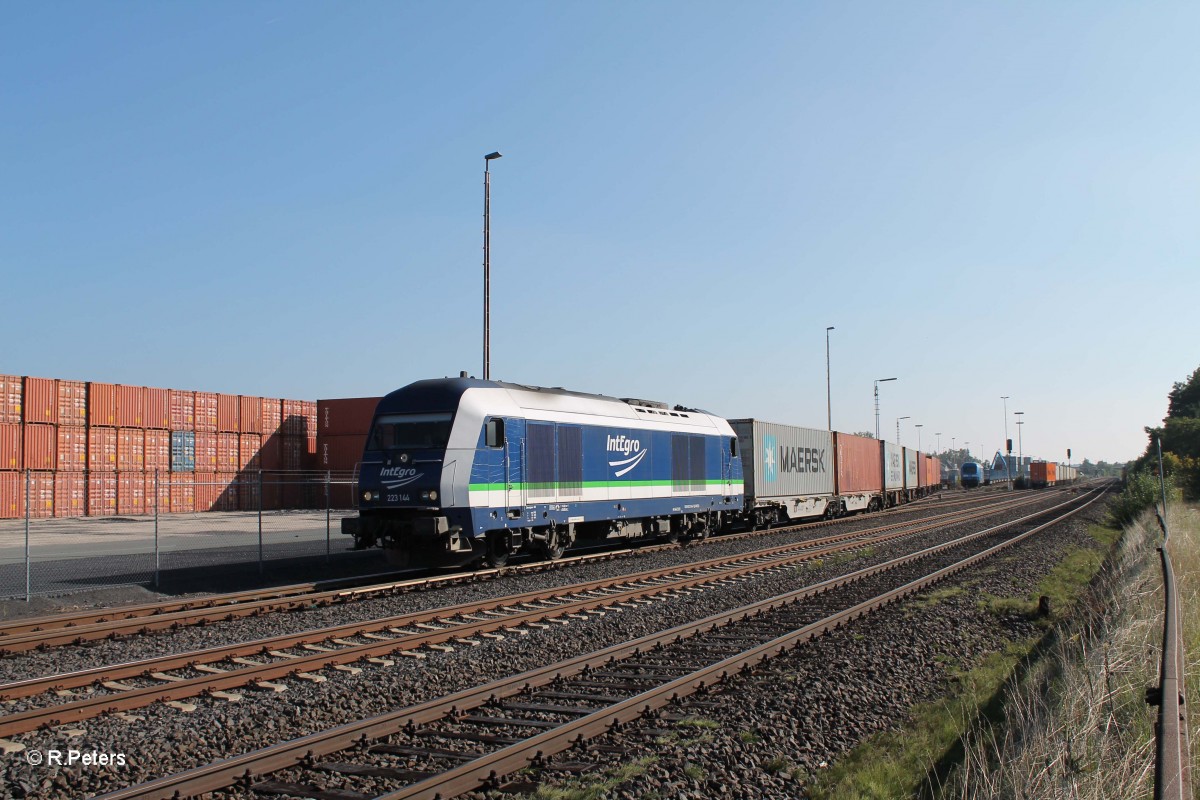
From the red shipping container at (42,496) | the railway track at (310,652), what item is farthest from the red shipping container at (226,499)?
the railway track at (310,652)

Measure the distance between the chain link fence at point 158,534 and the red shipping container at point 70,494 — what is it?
43 millimetres

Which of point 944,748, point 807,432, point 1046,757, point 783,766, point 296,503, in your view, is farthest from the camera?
point 296,503

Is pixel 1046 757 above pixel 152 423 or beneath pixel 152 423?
beneath

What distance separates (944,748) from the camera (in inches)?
289

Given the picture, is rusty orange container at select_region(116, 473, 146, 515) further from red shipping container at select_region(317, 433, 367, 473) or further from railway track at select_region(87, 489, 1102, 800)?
railway track at select_region(87, 489, 1102, 800)

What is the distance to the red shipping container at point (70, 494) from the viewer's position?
137 ft

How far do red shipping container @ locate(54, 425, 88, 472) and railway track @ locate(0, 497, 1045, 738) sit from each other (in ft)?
119

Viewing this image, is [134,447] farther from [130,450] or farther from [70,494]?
[70,494]

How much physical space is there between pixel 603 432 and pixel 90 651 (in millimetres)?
12260

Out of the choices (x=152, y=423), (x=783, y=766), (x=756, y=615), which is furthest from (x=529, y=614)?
(x=152, y=423)

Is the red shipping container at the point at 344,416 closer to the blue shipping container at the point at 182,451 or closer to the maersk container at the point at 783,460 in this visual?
the blue shipping container at the point at 182,451

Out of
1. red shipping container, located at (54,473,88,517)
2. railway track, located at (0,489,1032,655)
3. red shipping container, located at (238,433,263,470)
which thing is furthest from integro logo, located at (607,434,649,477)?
red shipping container, located at (238,433,263,470)

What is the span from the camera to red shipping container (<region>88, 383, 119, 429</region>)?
43.9 m

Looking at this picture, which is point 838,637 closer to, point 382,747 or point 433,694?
point 433,694
